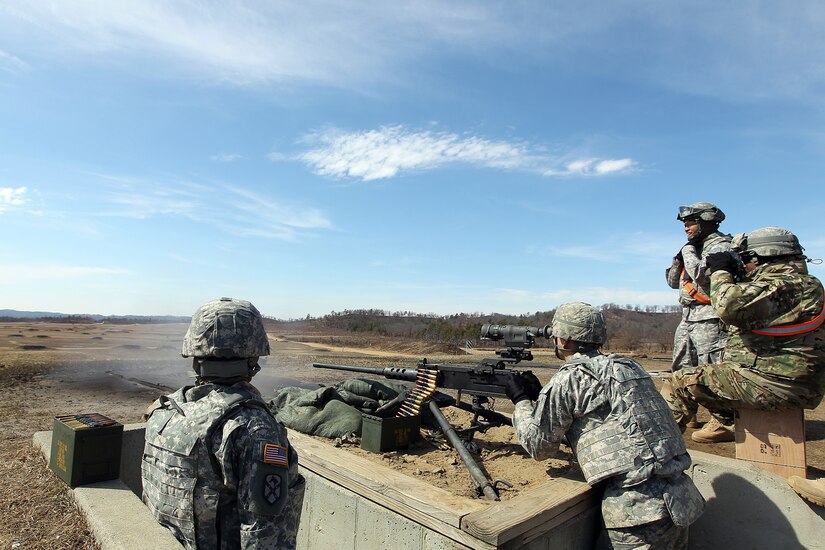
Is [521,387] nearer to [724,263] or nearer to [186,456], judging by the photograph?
[724,263]

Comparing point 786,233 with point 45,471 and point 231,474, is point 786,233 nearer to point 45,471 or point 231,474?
point 231,474

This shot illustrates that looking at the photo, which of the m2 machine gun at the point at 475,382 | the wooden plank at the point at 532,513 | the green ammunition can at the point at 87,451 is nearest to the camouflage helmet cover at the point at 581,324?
the m2 machine gun at the point at 475,382

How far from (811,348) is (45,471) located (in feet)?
21.8

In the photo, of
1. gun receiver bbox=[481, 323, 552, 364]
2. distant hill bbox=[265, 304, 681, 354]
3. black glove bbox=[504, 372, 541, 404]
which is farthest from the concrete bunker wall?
distant hill bbox=[265, 304, 681, 354]

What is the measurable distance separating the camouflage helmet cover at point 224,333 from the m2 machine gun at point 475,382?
2361mm

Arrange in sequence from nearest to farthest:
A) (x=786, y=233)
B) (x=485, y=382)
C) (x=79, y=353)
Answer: (x=786, y=233), (x=485, y=382), (x=79, y=353)

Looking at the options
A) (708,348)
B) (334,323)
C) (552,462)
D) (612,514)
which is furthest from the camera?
(334,323)

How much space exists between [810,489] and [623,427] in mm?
1626

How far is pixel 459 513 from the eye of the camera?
3.27 meters

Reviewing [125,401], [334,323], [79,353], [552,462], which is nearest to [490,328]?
[552,462]

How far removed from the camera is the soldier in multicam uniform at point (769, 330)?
4.07m

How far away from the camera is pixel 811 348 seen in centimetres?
409

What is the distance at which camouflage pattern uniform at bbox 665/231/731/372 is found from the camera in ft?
18.4

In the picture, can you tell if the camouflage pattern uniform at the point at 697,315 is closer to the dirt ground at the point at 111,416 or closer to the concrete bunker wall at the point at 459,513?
the dirt ground at the point at 111,416
